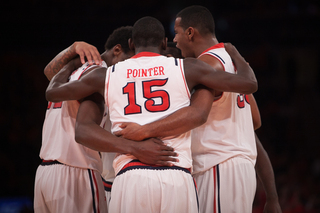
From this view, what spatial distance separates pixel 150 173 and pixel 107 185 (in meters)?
1.19

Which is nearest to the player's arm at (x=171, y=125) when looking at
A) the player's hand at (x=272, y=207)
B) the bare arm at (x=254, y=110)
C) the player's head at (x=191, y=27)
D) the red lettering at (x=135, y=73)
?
the red lettering at (x=135, y=73)

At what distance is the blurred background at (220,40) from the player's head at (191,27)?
17.9 feet

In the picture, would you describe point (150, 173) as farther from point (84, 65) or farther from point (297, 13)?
point (297, 13)

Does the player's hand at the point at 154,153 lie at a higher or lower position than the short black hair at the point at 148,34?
lower

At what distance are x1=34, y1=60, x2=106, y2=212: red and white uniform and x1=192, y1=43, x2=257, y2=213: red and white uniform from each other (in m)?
1.02

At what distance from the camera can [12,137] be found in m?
8.97

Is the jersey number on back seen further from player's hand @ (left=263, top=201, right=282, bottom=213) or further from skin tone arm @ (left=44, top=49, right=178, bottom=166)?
player's hand @ (left=263, top=201, right=282, bottom=213)

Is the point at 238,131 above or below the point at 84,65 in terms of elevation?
below

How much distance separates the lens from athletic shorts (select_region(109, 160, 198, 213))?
109 inches

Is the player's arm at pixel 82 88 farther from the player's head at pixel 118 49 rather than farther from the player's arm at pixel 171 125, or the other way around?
the player's head at pixel 118 49

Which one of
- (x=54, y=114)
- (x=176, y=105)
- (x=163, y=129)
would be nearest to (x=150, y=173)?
(x=163, y=129)

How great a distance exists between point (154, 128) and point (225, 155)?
2.62ft

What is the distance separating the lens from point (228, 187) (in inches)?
128

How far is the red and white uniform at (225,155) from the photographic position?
3.24 meters
